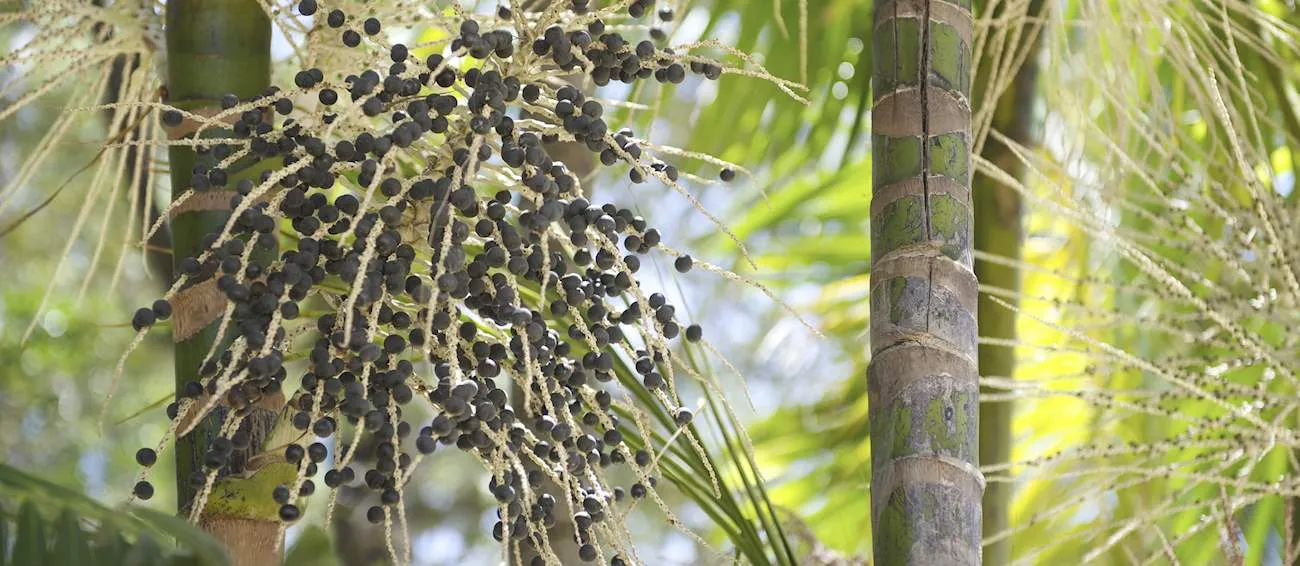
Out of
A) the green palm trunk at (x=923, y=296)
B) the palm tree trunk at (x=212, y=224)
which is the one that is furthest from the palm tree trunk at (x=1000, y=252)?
the palm tree trunk at (x=212, y=224)

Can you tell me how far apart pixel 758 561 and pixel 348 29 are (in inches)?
24.0

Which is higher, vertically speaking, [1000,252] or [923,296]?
[1000,252]

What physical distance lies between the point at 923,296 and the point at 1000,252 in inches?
40.1

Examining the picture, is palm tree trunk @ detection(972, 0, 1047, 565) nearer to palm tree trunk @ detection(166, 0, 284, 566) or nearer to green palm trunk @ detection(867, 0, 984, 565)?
green palm trunk @ detection(867, 0, 984, 565)

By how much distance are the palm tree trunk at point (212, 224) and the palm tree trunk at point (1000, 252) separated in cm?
107

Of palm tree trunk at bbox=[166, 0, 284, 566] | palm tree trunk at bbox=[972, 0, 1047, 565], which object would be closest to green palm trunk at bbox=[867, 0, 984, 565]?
palm tree trunk at bbox=[166, 0, 284, 566]

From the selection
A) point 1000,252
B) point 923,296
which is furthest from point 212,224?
point 1000,252

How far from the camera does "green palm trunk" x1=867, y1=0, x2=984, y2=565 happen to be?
1364mm

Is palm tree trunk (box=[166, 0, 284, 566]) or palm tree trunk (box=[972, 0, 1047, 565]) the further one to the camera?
palm tree trunk (box=[972, 0, 1047, 565])

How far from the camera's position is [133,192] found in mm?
1781

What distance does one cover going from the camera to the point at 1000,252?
7.91ft

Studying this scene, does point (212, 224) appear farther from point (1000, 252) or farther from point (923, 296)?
point (1000, 252)

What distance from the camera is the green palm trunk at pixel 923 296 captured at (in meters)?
1.36

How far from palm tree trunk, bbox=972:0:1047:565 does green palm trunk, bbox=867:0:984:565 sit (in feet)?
2.32
